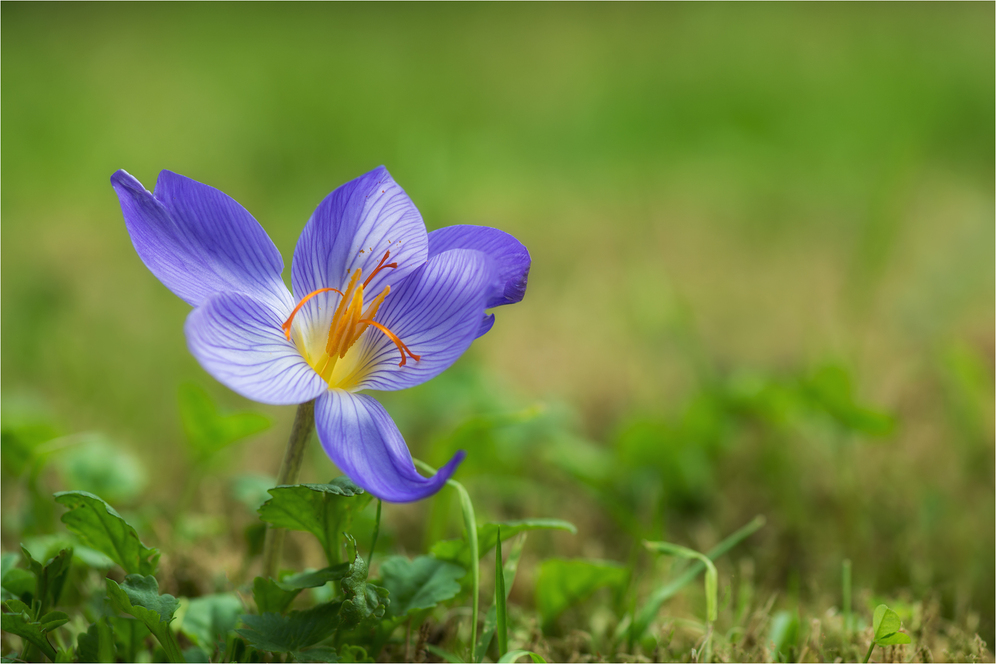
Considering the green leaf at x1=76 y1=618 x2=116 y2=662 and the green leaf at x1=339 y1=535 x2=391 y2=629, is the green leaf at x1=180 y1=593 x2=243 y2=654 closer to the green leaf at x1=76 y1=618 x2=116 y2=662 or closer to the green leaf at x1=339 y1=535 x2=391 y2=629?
the green leaf at x1=76 y1=618 x2=116 y2=662

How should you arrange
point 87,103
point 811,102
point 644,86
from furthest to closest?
point 644,86
point 811,102
point 87,103

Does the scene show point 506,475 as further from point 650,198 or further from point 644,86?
point 644,86

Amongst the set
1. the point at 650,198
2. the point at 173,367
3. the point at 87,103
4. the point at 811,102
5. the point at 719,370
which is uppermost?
the point at 811,102

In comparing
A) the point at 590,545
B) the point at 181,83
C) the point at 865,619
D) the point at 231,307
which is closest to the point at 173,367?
the point at 590,545

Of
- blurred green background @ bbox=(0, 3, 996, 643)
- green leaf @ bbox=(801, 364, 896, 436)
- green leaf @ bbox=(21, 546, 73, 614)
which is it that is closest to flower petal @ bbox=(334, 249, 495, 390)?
Result: green leaf @ bbox=(21, 546, 73, 614)

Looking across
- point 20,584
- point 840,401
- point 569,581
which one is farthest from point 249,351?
point 840,401

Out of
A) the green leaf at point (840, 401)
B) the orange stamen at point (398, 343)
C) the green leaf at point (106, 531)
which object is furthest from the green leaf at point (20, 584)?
the green leaf at point (840, 401)

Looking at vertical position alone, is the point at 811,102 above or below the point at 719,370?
above
